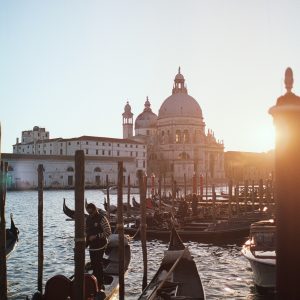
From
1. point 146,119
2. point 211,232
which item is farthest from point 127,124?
point 211,232

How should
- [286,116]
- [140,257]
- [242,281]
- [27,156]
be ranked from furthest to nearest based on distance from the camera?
[27,156] < [140,257] < [242,281] < [286,116]

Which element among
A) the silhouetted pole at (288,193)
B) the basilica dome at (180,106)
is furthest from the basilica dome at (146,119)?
the silhouetted pole at (288,193)

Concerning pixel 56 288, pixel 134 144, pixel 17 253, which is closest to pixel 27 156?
pixel 134 144

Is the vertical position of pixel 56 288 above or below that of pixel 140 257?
above

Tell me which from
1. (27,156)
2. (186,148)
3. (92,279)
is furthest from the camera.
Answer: (186,148)

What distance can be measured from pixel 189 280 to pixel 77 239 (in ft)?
9.41

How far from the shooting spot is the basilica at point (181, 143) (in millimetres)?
62906

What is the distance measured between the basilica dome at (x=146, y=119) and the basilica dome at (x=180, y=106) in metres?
7.46

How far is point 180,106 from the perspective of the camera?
62.8 m

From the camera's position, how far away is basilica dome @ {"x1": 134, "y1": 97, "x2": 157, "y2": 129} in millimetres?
72125

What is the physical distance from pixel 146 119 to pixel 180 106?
35.8ft

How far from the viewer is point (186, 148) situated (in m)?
64.1

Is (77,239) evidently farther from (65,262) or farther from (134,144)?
(134,144)

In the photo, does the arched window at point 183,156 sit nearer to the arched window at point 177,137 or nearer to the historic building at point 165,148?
the historic building at point 165,148
